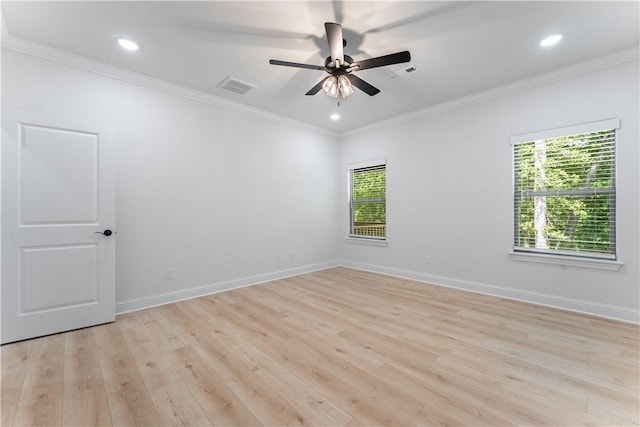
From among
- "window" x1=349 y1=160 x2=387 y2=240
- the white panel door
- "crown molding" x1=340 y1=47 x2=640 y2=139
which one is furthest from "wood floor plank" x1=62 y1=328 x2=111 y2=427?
"crown molding" x1=340 y1=47 x2=640 y2=139

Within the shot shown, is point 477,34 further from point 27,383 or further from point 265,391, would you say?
point 27,383

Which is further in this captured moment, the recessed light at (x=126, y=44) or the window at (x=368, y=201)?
the window at (x=368, y=201)

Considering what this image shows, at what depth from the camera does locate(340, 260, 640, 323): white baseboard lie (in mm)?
2863

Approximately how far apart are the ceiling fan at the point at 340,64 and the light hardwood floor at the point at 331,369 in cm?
241

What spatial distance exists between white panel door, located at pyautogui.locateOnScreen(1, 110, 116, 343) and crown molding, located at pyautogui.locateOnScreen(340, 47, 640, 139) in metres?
4.21

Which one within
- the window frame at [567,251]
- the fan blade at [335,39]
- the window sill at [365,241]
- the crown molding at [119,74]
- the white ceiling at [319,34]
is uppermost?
the white ceiling at [319,34]

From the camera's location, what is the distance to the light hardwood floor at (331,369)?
1568mm

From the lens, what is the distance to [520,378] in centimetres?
188

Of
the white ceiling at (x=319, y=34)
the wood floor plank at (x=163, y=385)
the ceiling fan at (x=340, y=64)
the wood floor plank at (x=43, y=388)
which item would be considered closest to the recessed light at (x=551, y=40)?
the white ceiling at (x=319, y=34)

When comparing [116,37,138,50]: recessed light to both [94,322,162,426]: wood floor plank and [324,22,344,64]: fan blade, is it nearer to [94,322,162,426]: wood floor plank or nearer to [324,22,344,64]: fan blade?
[324,22,344,64]: fan blade

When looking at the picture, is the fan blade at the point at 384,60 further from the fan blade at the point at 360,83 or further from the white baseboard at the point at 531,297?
the white baseboard at the point at 531,297

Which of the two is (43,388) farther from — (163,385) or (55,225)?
(55,225)

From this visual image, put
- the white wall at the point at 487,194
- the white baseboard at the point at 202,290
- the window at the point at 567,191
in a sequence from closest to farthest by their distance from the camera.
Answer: the white wall at the point at 487,194 → the window at the point at 567,191 → the white baseboard at the point at 202,290

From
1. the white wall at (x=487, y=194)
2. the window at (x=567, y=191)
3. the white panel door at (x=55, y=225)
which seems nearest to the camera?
the white panel door at (x=55, y=225)
